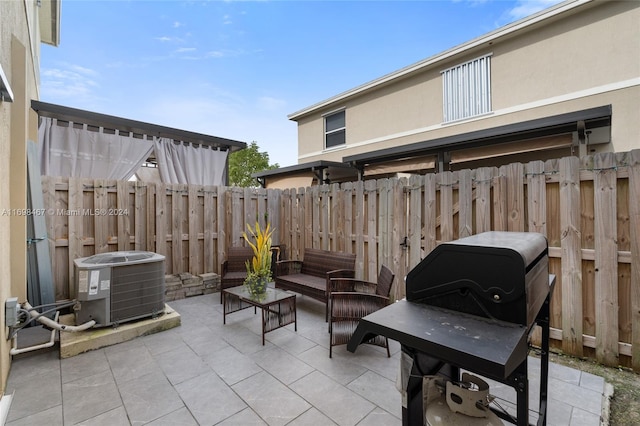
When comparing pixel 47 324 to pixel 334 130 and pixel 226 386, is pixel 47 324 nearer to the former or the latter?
pixel 226 386

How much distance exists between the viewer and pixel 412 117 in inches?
346

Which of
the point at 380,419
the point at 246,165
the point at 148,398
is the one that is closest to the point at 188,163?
the point at 148,398

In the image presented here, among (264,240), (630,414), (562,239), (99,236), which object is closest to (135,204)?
(99,236)

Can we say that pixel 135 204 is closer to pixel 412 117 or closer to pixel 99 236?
pixel 99 236

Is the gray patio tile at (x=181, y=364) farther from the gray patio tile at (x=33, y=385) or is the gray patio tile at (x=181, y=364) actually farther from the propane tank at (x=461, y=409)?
the propane tank at (x=461, y=409)

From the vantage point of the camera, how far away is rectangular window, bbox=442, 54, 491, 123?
290 inches

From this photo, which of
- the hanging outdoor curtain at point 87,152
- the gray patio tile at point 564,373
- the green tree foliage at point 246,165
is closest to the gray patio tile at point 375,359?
the gray patio tile at point 564,373

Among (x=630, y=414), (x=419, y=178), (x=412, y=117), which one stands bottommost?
(x=630, y=414)

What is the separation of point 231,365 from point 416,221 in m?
3.00

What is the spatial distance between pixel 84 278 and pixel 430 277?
3822 mm

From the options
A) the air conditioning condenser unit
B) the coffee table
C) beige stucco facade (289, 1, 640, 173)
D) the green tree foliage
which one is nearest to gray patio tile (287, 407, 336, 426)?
the coffee table

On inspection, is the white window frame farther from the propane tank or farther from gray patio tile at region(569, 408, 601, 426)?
the propane tank

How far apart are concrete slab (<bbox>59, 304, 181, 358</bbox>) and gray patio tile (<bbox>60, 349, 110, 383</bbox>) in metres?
0.08

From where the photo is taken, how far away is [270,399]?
7.32 feet
